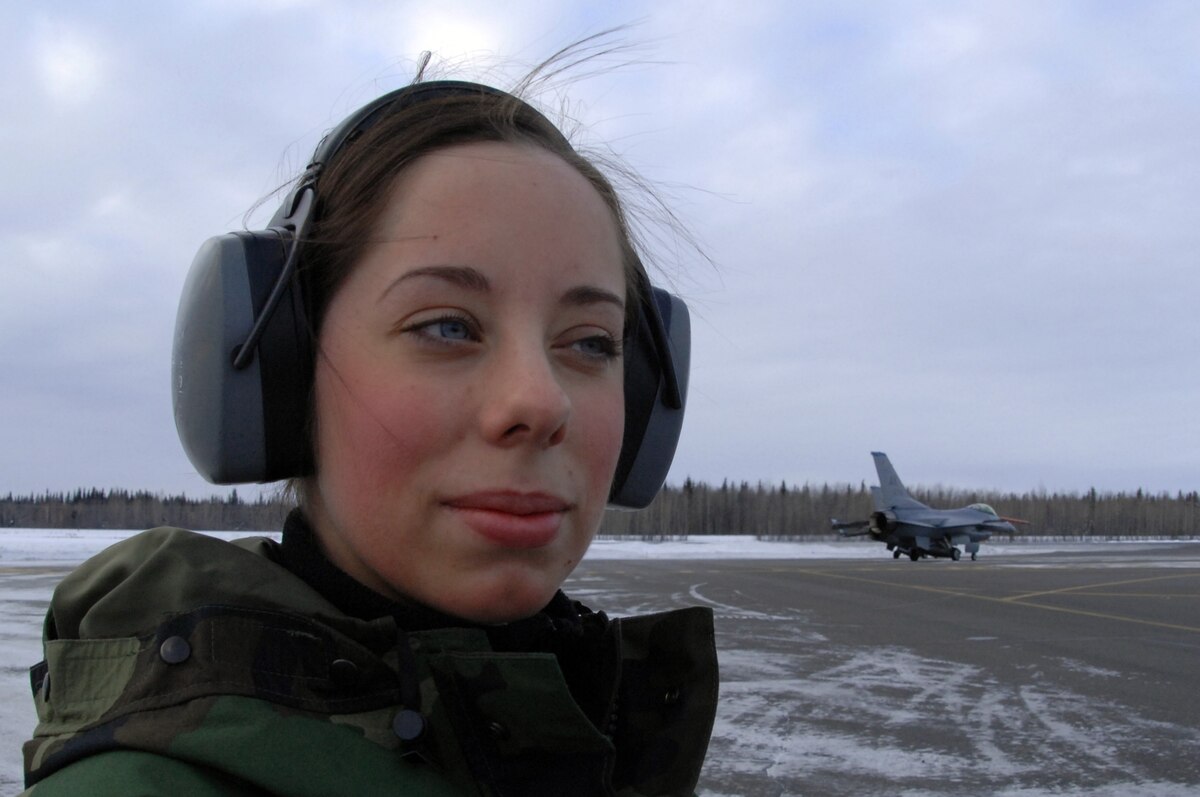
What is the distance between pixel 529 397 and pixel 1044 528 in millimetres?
116132

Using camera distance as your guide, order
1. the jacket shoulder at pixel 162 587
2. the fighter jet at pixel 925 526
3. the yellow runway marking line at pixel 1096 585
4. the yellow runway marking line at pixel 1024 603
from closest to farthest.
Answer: the jacket shoulder at pixel 162 587, the yellow runway marking line at pixel 1024 603, the yellow runway marking line at pixel 1096 585, the fighter jet at pixel 925 526

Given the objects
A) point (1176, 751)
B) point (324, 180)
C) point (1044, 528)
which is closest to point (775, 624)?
point (1176, 751)

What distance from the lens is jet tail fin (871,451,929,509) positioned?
1582 inches

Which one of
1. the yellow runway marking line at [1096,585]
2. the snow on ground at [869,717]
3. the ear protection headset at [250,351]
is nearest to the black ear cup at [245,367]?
the ear protection headset at [250,351]

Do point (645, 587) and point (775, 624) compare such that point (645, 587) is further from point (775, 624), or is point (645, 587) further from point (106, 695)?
point (106, 695)

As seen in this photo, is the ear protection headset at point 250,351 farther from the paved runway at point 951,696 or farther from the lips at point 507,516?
the paved runway at point 951,696

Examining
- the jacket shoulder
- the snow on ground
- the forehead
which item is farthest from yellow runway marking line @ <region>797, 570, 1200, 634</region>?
the jacket shoulder

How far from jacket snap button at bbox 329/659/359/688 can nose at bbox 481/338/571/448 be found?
0.28 meters

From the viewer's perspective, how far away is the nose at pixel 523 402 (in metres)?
1.03

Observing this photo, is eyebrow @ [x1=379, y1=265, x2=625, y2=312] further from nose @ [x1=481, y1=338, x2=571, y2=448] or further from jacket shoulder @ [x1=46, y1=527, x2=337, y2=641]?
jacket shoulder @ [x1=46, y1=527, x2=337, y2=641]

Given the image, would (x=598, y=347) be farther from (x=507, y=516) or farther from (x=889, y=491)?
(x=889, y=491)

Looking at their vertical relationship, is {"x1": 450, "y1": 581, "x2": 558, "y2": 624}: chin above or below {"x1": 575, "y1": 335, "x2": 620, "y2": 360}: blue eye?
below

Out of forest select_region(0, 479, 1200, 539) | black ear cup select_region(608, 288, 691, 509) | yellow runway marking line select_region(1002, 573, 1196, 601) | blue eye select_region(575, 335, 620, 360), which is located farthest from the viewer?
forest select_region(0, 479, 1200, 539)

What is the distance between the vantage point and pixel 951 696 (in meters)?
6.60
